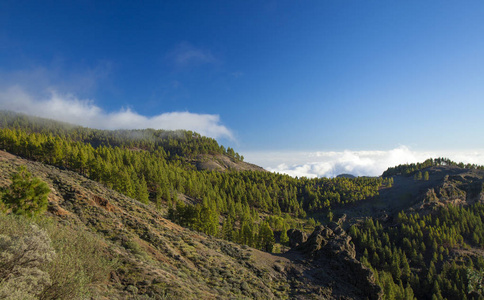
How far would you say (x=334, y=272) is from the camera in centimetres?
6128

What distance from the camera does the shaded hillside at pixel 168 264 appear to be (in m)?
21.9

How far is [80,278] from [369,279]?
6862 cm

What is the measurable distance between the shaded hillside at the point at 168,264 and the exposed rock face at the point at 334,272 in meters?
0.31

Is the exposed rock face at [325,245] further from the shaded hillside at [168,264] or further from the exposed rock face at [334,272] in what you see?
the shaded hillside at [168,264]

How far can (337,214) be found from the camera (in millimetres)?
163875

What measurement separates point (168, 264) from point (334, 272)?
2025 inches

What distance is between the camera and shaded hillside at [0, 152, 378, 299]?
21.9 meters

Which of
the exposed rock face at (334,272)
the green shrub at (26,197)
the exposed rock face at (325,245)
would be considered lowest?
the exposed rock face at (334,272)

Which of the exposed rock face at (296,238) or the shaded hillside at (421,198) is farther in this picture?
the shaded hillside at (421,198)

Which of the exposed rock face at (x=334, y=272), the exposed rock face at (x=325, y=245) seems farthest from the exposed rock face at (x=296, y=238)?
the exposed rock face at (x=334, y=272)

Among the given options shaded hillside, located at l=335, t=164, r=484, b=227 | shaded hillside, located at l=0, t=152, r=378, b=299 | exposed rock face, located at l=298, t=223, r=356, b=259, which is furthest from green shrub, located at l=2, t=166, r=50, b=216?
shaded hillside, located at l=335, t=164, r=484, b=227

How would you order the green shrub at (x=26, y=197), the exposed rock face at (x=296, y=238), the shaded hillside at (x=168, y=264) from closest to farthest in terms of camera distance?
the shaded hillside at (x=168, y=264) < the green shrub at (x=26, y=197) < the exposed rock face at (x=296, y=238)

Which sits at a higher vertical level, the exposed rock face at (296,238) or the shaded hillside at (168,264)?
the shaded hillside at (168,264)

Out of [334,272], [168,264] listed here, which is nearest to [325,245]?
[334,272]
